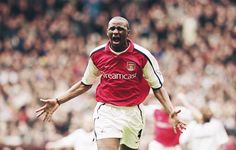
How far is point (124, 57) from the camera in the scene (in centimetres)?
1054

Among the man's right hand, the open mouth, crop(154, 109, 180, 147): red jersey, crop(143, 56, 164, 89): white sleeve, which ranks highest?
the open mouth

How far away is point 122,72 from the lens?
10562 mm

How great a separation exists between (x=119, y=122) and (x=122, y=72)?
0.58m

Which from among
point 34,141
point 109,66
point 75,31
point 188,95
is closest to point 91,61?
point 109,66

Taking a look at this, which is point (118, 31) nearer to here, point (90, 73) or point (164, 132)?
point (90, 73)

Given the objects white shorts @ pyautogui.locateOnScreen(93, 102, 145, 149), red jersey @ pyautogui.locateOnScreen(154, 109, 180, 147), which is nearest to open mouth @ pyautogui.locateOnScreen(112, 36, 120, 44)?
white shorts @ pyautogui.locateOnScreen(93, 102, 145, 149)

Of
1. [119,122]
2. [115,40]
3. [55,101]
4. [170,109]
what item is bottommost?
[119,122]

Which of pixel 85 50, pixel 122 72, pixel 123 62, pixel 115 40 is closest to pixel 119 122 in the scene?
pixel 122 72

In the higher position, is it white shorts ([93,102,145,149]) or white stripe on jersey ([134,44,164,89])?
white stripe on jersey ([134,44,164,89])

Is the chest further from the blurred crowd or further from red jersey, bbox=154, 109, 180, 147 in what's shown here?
the blurred crowd

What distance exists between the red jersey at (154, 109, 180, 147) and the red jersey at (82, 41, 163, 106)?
299 cm

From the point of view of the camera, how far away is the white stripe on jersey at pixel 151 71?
415 inches

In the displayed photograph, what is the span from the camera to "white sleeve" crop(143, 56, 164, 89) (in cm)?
1055

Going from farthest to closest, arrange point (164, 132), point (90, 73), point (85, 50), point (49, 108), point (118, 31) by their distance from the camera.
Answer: point (85, 50) → point (164, 132) → point (90, 73) → point (49, 108) → point (118, 31)
